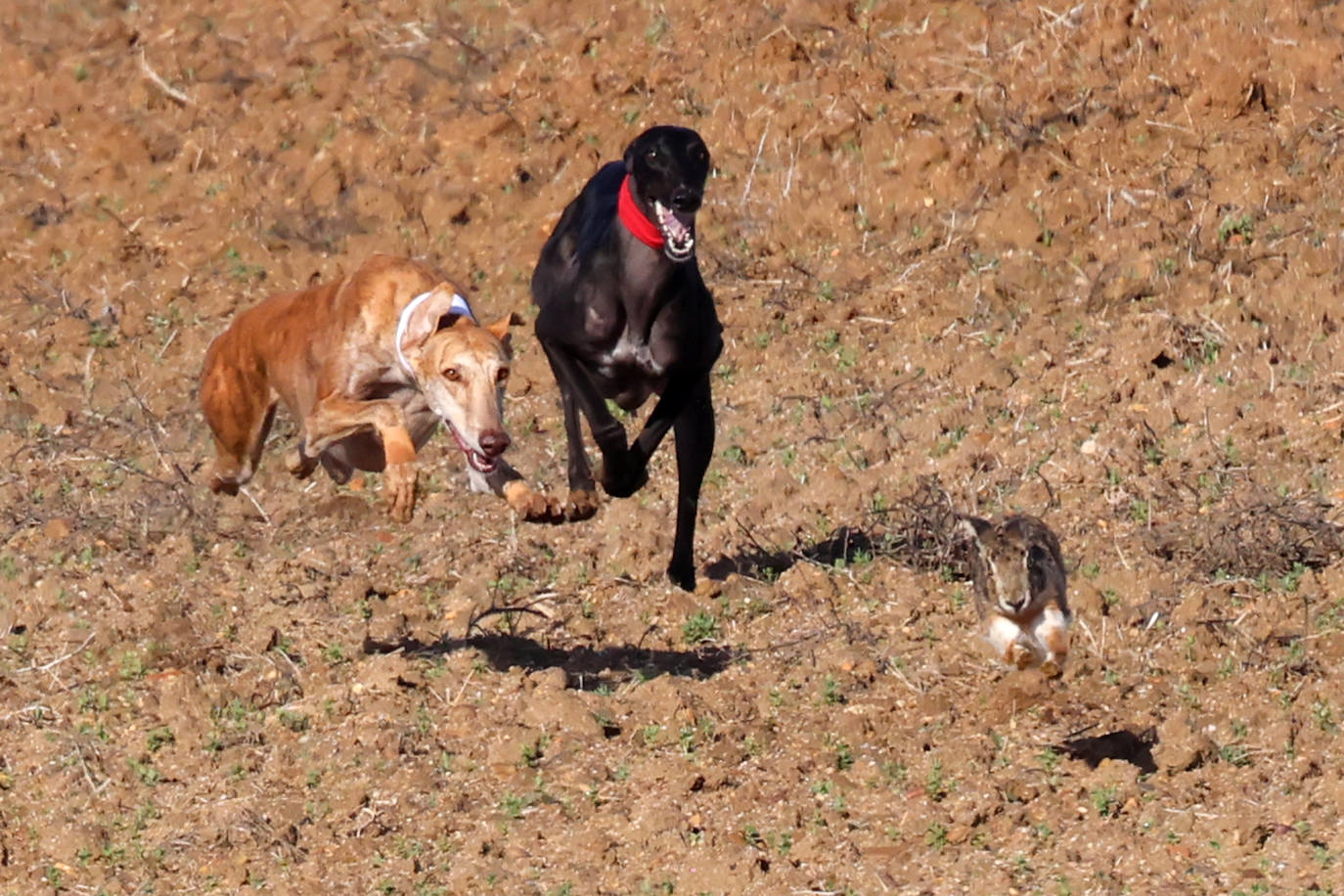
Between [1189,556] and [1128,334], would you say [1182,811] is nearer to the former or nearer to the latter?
[1189,556]

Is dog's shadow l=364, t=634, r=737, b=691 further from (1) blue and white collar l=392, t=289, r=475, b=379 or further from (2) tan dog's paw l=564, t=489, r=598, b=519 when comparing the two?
(1) blue and white collar l=392, t=289, r=475, b=379

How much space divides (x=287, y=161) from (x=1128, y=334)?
5.88 meters

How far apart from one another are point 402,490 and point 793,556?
2992 millimetres

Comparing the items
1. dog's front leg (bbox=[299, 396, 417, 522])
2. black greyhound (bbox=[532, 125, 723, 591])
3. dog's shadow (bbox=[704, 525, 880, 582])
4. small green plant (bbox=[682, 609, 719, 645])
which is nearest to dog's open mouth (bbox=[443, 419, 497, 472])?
dog's front leg (bbox=[299, 396, 417, 522])

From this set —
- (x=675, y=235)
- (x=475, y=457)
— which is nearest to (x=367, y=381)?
(x=475, y=457)

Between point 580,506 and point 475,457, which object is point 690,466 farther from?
point 475,457

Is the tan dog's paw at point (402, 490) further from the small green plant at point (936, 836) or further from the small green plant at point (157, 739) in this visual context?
the small green plant at point (157, 739)

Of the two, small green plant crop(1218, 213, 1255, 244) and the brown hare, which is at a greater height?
the brown hare

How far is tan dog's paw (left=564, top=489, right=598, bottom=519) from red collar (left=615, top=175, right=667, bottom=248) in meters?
1.13

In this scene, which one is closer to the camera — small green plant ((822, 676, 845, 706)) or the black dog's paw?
small green plant ((822, 676, 845, 706))

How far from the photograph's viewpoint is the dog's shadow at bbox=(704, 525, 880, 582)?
33.7ft

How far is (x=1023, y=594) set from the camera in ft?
25.4

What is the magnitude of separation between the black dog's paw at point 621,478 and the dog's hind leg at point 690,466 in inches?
18.3

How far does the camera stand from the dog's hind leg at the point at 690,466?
9.88 meters
